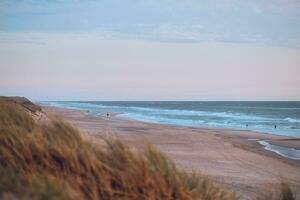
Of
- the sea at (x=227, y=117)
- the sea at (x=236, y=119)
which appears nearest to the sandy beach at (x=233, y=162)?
the sea at (x=236, y=119)

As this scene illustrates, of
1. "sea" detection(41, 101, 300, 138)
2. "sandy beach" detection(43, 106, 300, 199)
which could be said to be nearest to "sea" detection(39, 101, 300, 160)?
"sea" detection(41, 101, 300, 138)

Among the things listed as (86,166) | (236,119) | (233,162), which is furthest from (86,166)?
(236,119)

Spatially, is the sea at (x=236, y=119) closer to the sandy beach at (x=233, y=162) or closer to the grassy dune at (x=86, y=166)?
the sandy beach at (x=233, y=162)

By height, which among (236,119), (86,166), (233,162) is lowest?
(233,162)

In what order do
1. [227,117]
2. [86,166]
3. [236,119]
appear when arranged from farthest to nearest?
1. [227,117]
2. [236,119]
3. [86,166]

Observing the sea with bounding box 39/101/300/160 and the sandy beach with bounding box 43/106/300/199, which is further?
the sea with bounding box 39/101/300/160

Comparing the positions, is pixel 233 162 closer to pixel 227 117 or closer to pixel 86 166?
pixel 86 166

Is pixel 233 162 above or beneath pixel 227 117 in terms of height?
beneath

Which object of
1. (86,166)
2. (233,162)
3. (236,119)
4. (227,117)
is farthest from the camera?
(227,117)

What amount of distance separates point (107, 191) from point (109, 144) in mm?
781

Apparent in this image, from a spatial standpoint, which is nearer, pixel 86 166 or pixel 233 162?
pixel 86 166

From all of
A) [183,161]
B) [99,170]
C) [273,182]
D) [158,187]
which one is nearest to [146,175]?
[158,187]

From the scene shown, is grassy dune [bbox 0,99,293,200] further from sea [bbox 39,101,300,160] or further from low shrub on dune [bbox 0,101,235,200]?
sea [bbox 39,101,300,160]

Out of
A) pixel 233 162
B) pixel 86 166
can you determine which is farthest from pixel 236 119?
pixel 86 166
